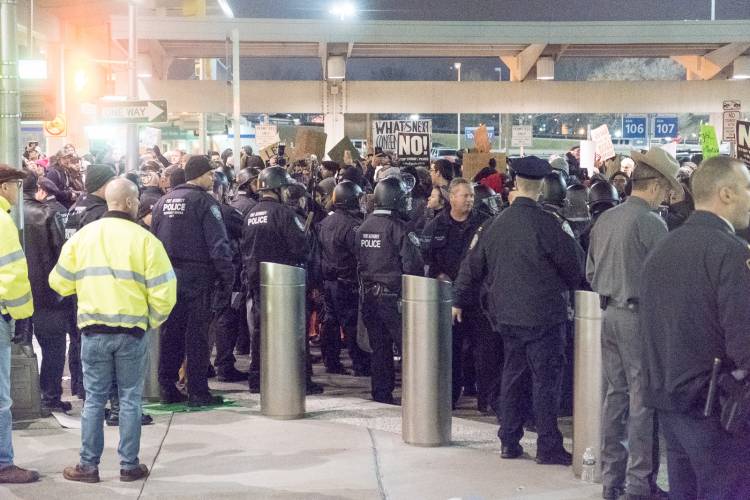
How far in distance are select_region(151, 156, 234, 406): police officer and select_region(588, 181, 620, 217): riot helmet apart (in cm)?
344

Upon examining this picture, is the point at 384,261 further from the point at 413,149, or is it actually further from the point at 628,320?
the point at 413,149

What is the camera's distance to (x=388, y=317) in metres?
10.6

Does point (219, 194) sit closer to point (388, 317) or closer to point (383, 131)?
point (388, 317)

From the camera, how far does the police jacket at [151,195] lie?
37.7 ft

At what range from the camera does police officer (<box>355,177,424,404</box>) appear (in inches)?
412

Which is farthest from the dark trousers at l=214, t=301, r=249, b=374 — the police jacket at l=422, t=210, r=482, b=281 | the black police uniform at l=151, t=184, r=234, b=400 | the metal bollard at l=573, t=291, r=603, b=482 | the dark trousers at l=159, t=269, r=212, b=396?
the metal bollard at l=573, t=291, r=603, b=482

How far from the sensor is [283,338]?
9891mm

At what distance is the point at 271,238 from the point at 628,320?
15.1ft

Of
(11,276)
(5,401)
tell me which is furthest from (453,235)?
(5,401)

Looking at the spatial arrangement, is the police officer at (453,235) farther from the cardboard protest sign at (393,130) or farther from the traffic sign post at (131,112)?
the traffic sign post at (131,112)

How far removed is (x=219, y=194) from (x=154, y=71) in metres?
23.8

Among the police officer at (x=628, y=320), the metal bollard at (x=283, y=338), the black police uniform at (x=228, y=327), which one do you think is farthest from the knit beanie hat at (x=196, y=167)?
the police officer at (x=628, y=320)

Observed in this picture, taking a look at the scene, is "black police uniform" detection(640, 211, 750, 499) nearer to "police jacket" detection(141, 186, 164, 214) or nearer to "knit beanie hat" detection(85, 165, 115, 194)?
"knit beanie hat" detection(85, 165, 115, 194)

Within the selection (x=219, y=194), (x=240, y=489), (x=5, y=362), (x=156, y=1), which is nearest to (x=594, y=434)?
(x=240, y=489)
